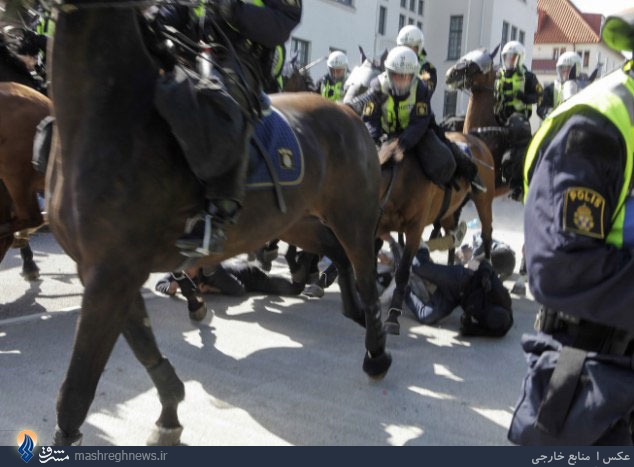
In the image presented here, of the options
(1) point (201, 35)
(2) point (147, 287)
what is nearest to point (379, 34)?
(2) point (147, 287)

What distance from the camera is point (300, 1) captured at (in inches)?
158

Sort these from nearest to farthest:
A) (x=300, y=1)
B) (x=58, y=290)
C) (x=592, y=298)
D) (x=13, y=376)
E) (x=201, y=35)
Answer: (x=592, y=298) < (x=201, y=35) < (x=300, y=1) < (x=13, y=376) < (x=58, y=290)

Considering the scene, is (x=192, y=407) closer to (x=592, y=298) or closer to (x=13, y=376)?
(x=13, y=376)

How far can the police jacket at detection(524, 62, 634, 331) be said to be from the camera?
73.9 inches

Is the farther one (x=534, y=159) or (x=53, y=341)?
(x=53, y=341)

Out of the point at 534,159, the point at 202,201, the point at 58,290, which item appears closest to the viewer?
the point at 534,159

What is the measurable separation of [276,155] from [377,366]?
180cm

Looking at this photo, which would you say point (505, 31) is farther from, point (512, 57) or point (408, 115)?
point (408, 115)

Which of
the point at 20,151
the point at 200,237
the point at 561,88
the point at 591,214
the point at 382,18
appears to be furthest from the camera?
the point at 382,18

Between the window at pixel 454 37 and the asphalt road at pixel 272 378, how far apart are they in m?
36.2

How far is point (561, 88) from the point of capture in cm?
1194

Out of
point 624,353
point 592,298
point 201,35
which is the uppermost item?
point 201,35

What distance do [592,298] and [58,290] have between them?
6097 mm

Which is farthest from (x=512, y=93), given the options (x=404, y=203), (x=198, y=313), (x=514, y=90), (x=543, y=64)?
(x=543, y=64)
